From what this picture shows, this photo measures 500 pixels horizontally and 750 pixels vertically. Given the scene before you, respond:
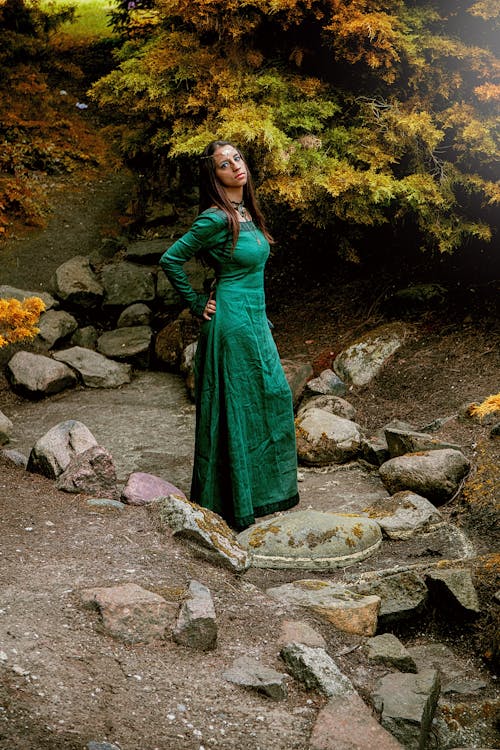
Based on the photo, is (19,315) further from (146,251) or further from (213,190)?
(146,251)

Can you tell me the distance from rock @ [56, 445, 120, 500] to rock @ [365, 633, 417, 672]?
182 cm

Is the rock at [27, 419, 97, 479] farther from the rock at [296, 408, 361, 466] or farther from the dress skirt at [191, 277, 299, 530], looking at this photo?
the rock at [296, 408, 361, 466]

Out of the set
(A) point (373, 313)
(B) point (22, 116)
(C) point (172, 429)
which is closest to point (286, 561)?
(C) point (172, 429)

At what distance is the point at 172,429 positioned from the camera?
23.1ft

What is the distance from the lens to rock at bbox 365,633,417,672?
3.38 m

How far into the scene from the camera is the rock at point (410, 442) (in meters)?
5.54

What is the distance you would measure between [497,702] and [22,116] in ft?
33.9

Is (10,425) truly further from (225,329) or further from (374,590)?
(374,590)

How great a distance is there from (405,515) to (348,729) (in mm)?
2165


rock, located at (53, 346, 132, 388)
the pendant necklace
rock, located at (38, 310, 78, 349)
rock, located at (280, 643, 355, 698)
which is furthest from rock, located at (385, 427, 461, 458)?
rock, located at (38, 310, 78, 349)

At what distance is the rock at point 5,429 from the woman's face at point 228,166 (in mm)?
3095

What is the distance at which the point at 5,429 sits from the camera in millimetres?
6734

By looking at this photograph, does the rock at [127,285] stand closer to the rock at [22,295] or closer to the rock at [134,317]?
the rock at [134,317]

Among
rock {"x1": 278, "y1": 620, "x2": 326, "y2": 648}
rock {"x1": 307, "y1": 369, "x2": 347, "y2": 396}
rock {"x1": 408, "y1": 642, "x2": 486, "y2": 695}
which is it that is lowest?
rock {"x1": 307, "y1": 369, "x2": 347, "y2": 396}
